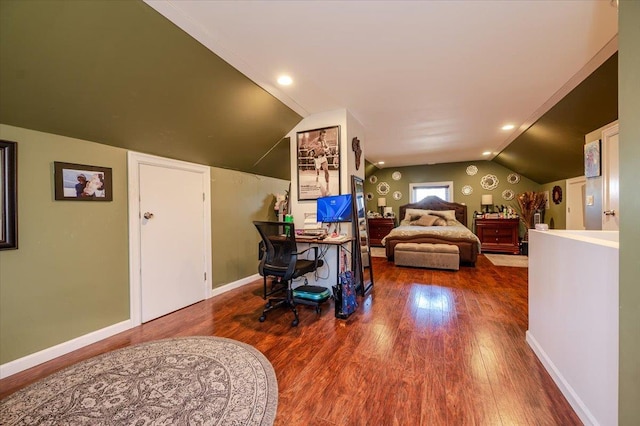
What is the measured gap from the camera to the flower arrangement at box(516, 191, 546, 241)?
5.86 meters

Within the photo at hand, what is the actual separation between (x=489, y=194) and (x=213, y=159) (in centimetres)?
691

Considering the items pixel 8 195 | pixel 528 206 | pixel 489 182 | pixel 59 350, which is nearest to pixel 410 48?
pixel 8 195

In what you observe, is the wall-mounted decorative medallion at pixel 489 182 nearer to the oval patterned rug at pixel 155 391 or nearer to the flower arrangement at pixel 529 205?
the flower arrangement at pixel 529 205

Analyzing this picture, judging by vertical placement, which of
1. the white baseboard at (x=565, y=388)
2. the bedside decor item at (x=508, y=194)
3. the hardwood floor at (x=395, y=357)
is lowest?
the hardwood floor at (x=395, y=357)

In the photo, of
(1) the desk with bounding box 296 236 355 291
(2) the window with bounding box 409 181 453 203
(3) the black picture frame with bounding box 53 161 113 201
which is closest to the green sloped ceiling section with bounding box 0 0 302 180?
(3) the black picture frame with bounding box 53 161 113 201

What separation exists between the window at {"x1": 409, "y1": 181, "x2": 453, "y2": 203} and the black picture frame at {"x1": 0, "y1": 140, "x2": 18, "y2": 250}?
755cm

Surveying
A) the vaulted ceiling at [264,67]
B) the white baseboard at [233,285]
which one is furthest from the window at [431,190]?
the white baseboard at [233,285]

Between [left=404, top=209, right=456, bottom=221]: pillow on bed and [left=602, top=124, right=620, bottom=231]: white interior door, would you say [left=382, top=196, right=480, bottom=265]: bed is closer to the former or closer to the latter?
[left=404, top=209, right=456, bottom=221]: pillow on bed

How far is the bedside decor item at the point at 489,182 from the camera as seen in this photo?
6.67m

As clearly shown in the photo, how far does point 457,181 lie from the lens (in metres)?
7.01

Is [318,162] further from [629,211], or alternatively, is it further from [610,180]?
[610,180]

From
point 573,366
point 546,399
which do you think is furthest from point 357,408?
point 573,366

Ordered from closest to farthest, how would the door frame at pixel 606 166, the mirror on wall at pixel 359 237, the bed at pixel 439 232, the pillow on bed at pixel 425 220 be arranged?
the door frame at pixel 606 166, the mirror on wall at pixel 359 237, the bed at pixel 439 232, the pillow on bed at pixel 425 220

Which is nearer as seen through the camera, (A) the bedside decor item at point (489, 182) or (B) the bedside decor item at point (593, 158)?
(B) the bedside decor item at point (593, 158)
